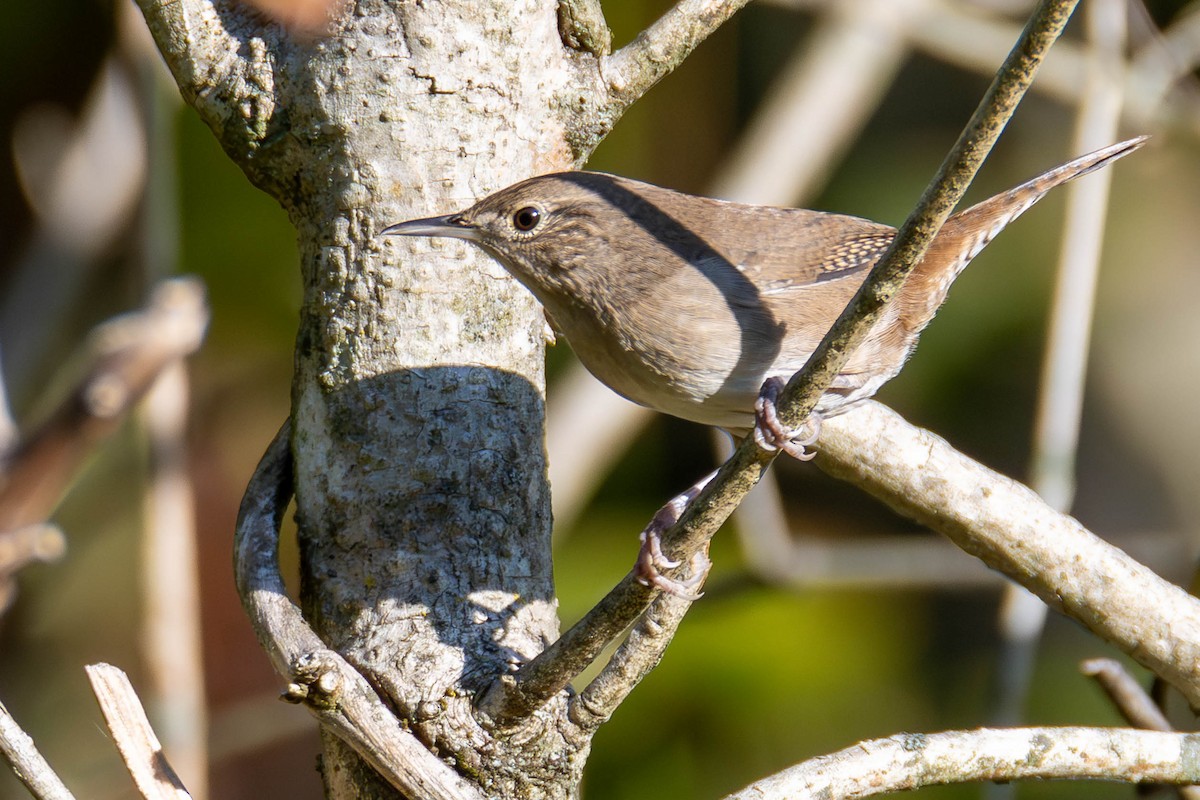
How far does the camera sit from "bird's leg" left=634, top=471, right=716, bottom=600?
168 centimetres

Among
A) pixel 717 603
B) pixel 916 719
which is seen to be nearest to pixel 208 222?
pixel 717 603

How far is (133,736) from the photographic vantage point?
1.72 metres

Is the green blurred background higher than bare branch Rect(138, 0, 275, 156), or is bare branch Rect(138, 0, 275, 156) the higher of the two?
the green blurred background

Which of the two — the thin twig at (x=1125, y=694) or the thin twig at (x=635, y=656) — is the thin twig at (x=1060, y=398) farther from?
the thin twig at (x=635, y=656)

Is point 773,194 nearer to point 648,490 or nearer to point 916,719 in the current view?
point 648,490

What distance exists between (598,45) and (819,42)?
2596 mm

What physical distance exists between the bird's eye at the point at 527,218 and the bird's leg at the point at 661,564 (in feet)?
1.95

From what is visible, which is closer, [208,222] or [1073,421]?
[1073,421]

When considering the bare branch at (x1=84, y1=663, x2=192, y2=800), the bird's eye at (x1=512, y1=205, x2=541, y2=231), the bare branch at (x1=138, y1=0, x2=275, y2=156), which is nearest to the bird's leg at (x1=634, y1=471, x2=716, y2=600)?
the bird's eye at (x1=512, y1=205, x2=541, y2=231)

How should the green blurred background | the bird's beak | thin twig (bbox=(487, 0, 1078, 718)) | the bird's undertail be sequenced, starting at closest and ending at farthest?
1. thin twig (bbox=(487, 0, 1078, 718))
2. the bird's beak
3. the bird's undertail
4. the green blurred background

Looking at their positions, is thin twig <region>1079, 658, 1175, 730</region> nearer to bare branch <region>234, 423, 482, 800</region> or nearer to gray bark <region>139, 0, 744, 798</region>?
gray bark <region>139, 0, 744, 798</region>

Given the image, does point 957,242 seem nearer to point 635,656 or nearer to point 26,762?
point 635,656

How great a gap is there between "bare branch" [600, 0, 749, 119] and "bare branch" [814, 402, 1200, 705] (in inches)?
29.6

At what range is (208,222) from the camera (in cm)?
540
